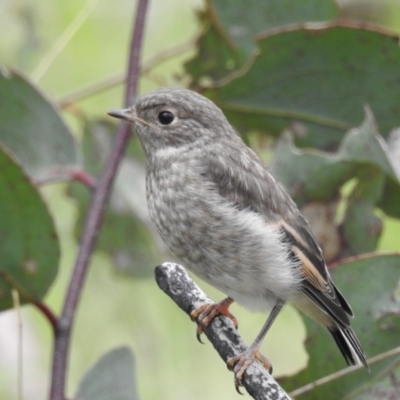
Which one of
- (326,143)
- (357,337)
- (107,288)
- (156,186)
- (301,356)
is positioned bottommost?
(301,356)

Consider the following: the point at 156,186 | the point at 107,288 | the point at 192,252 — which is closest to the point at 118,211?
the point at 107,288

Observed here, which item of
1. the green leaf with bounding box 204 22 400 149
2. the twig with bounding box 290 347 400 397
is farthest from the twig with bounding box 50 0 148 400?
the twig with bounding box 290 347 400 397

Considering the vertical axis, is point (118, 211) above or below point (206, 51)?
below

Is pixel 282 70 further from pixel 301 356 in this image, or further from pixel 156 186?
pixel 301 356

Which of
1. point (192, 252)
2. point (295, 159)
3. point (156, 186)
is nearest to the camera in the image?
point (192, 252)

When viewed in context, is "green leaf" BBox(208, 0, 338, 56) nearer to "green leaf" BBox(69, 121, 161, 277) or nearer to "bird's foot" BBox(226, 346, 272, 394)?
"green leaf" BBox(69, 121, 161, 277)

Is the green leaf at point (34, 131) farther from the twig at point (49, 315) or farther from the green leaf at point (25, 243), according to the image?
the twig at point (49, 315)

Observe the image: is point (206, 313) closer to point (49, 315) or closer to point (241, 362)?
point (241, 362)
